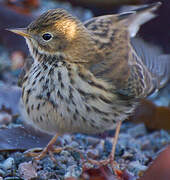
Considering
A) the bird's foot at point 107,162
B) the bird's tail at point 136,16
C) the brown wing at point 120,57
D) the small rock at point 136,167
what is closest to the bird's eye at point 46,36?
the brown wing at point 120,57

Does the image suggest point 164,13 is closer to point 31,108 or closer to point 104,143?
point 104,143

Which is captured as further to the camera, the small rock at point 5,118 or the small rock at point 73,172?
the small rock at point 5,118

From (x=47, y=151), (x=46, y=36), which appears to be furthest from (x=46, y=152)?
(x=46, y=36)

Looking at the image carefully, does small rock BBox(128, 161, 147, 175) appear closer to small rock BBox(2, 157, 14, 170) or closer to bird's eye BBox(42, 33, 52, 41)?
small rock BBox(2, 157, 14, 170)

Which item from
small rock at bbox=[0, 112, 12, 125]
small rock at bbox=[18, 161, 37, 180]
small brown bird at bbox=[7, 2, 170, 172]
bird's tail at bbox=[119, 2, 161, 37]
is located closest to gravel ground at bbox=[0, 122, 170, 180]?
small rock at bbox=[18, 161, 37, 180]

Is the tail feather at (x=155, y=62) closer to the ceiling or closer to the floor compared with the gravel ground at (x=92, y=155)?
closer to the ceiling

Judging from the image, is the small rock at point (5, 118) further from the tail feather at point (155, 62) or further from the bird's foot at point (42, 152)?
the tail feather at point (155, 62)

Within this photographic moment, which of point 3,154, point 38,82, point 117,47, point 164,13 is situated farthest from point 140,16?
point 3,154

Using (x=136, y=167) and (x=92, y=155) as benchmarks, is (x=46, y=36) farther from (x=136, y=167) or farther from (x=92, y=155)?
(x=136, y=167)
